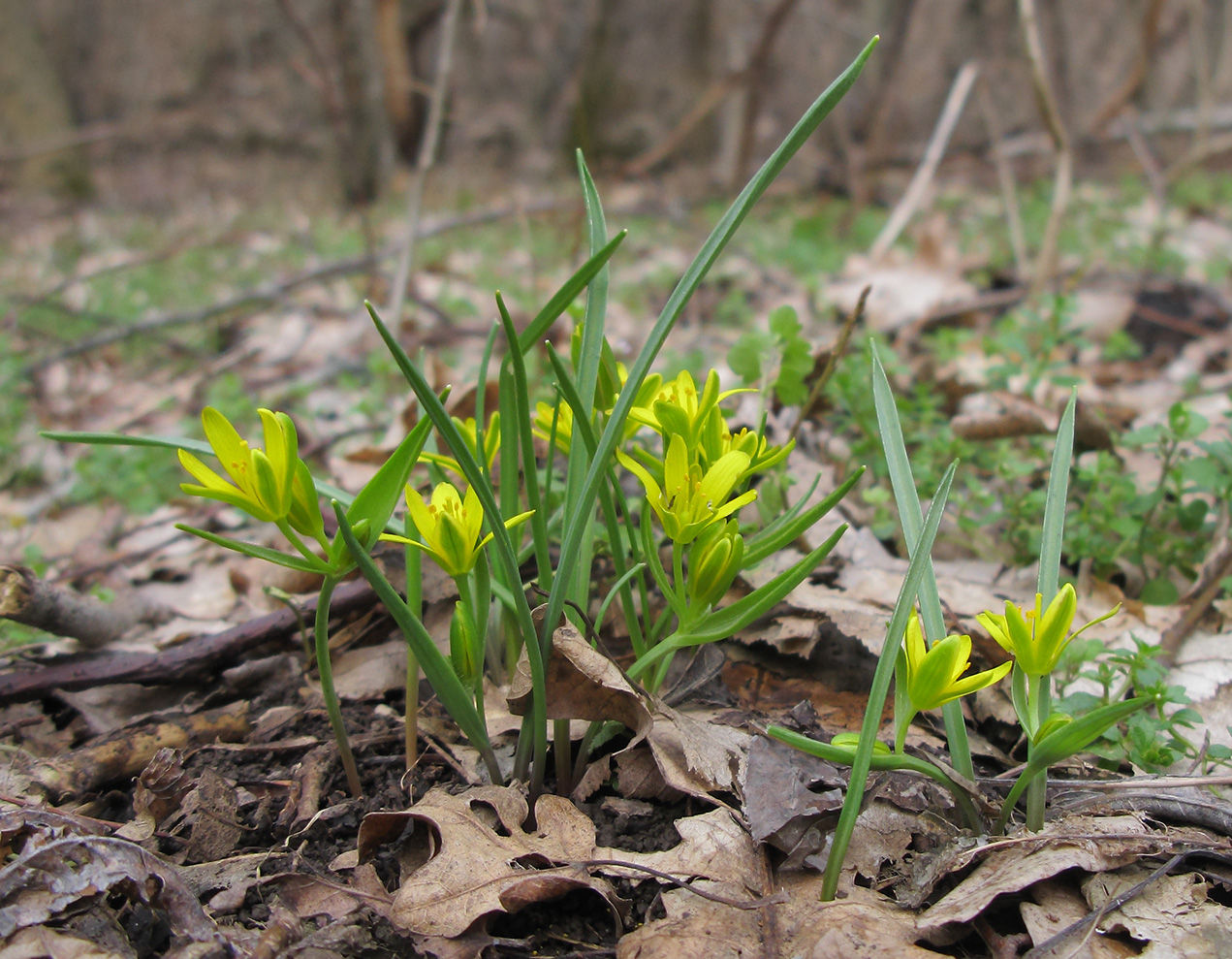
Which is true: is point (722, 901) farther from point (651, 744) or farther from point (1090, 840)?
point (1090, 840)

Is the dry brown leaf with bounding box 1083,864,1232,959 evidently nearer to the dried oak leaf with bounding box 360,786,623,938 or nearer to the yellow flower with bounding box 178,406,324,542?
the dried oak leaf with bounding box 360,786,623,938

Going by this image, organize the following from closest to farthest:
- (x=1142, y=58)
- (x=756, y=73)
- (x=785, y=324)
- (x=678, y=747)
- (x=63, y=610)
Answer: (x=678, y=747) → (x=63, y=610) → (x=785, y=324) → (x=1142, y=58) → (x=756, y=73)

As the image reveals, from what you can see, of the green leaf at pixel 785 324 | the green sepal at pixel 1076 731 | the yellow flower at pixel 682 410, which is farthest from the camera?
the green leaf at pixel 785 324

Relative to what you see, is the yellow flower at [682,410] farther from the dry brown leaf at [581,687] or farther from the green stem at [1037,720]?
the green stem at [1037,720]

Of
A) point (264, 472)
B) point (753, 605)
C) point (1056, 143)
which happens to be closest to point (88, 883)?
point (264, 472)

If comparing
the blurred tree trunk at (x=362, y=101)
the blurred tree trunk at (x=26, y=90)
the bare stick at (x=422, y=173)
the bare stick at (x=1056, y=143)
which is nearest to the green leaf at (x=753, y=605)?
→ the bare stick at (x=422, y=173)

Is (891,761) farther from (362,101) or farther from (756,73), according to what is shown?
(362,101)
